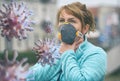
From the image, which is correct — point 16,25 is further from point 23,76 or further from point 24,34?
point 23,76

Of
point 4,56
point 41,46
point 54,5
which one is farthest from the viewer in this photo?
point 54,5

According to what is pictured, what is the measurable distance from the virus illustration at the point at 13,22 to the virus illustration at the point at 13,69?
0.31ft

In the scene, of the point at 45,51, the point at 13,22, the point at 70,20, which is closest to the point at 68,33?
the point at 70,20

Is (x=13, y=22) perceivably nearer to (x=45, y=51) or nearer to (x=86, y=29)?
(x=45, y=51)

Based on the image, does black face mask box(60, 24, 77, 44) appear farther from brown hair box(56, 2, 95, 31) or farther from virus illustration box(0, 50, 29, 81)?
virus illustration box(0, 50, 29, 81)

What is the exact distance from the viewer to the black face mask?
334 centimetres

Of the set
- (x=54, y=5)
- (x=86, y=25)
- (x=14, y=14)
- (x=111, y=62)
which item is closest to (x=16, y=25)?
(x=14, y=14)

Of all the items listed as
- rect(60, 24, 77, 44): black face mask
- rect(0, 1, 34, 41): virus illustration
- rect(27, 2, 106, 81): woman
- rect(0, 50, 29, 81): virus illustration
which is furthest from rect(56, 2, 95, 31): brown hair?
rect(0, 50, 29, 81): virus illustration

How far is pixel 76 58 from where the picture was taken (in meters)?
3.62

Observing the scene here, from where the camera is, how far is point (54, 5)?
7994cm

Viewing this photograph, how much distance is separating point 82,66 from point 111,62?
25.4 m

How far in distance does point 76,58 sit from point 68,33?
0.94ft

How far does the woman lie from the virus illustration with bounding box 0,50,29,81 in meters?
0.83

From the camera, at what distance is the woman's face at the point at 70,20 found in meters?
3.58
